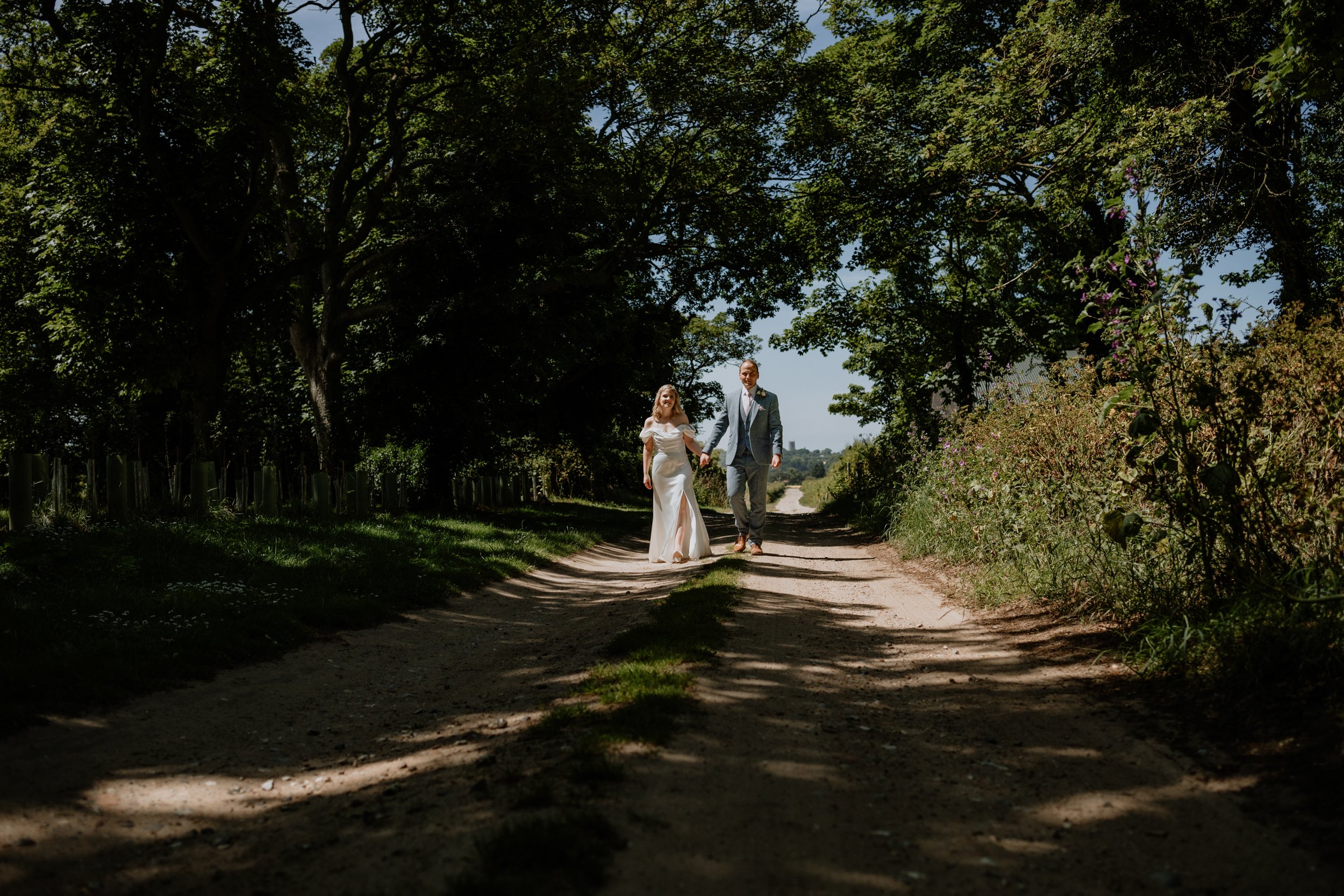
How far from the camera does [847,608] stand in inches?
293

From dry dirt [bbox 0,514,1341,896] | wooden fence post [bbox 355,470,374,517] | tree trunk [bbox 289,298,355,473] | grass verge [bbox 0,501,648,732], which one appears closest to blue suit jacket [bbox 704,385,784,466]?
grass verge [bbox 0,501,648,732]

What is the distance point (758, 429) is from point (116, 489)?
7718 millimetres

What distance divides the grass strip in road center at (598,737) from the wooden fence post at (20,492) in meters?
6.44

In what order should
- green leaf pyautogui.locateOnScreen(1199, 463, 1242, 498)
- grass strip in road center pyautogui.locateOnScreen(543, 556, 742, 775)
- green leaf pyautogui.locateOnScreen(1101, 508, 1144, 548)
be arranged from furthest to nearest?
Result: green leaf pyautogui.locateOnScreen(1101, 508, 1144, 548)
green leaf pyautogui.locateOnScreen(1199, 463, 1242, 498)
grass strip in road center pyautogui.locateOnScreen(543, 556, 742, 775)

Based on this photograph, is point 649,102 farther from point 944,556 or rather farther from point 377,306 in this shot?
point 944,556

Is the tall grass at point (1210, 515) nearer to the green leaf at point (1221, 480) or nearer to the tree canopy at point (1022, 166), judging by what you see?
the green leaf at point (1221, 480)

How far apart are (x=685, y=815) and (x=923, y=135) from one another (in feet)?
58.5

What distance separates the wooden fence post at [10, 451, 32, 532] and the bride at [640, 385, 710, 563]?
22.1ft

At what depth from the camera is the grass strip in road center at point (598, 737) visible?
2.49 meters

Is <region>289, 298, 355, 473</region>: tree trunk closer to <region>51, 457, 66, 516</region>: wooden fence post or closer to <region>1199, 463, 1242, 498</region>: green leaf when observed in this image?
<region>51, 457, 66, 516</region>: wooden fence post

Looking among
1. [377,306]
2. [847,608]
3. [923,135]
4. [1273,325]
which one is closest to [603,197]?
[377,306]

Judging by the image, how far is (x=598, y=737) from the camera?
12.0 ft

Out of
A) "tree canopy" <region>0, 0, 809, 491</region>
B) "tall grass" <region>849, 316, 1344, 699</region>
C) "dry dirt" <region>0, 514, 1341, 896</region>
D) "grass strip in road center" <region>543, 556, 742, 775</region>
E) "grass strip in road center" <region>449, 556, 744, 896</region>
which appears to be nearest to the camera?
"grass strip in road center" <region>449, 556, 744, 896</region>

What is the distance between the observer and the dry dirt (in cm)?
271
